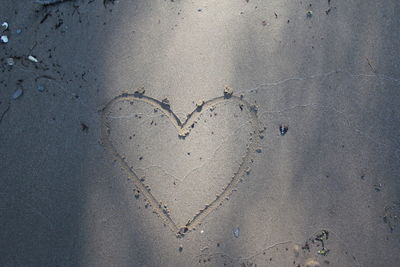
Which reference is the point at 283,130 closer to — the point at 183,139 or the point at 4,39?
the point at 183,139

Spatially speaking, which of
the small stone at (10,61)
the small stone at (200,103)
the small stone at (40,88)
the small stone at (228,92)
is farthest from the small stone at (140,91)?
the small stone at (10,61)

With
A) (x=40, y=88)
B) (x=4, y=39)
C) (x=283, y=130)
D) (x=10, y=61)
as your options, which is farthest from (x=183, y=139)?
(x=4, y=39)

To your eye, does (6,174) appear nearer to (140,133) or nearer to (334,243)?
(140,133)

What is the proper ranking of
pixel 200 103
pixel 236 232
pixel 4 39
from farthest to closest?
1. pixel 4 39
2. pixel 200 103
3. pixel 236 232

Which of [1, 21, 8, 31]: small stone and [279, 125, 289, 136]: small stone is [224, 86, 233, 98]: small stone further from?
[1, 21, 8, 31]: small stone

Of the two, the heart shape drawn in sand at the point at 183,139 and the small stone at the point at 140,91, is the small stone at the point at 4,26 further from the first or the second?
the small stone at the point at 140,91

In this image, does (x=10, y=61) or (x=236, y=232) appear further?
(x=10, y=61)

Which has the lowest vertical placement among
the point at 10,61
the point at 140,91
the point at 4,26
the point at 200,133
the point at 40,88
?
the point at 200,133

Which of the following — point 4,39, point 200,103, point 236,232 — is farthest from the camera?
point 4,39

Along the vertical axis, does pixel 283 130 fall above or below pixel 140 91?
below
